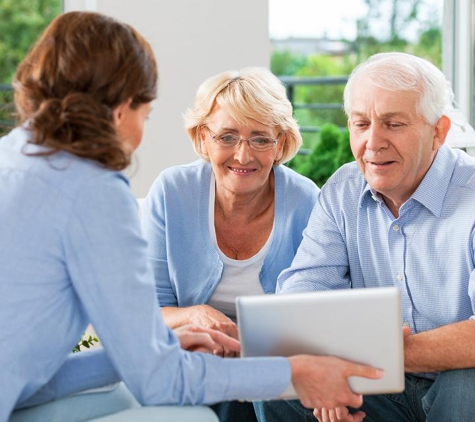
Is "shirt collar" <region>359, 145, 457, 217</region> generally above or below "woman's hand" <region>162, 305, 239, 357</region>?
above

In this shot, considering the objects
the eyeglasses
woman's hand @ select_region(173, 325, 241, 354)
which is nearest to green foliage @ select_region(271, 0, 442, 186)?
the eyeglasses

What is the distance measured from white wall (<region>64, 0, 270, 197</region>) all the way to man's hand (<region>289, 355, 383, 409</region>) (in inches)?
85.3

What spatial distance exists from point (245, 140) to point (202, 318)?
1.85ft

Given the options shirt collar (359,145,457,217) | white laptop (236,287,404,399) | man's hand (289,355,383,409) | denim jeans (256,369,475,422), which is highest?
shirt collar (359,145,457,217)

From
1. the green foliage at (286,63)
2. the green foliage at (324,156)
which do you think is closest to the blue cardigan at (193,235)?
the green foliage at (324,156)

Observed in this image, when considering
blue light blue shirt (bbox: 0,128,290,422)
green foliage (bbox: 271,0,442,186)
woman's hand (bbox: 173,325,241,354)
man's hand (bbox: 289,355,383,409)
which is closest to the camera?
blue light blue shirt (bbox: 0,128,290,422)

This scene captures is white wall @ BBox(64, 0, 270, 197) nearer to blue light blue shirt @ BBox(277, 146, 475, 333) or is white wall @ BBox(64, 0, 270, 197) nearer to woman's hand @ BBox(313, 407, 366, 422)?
blue light blue shirt @ BBox(277, 146, 475, 333)

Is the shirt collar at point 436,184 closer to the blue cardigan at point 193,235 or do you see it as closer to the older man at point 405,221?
the older man at point 405,221

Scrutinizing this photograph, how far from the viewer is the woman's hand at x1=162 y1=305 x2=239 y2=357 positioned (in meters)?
2.62

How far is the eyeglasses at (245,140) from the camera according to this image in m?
2.89

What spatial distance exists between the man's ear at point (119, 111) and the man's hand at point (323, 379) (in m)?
0.61

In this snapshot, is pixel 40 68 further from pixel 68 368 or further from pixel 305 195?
pixel 305 195

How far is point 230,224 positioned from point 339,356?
1006 millimetres

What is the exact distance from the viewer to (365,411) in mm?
2600
